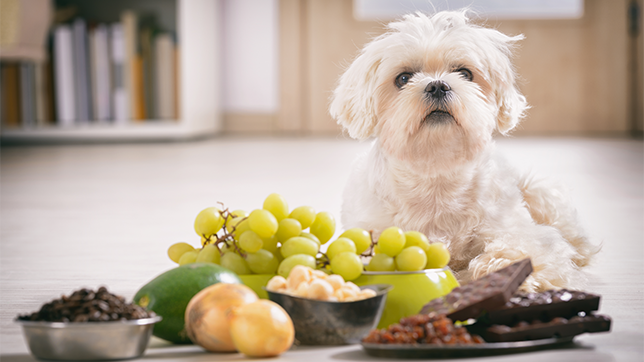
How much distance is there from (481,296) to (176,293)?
45 centimetres

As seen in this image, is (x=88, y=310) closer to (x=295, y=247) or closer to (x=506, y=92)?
(x=295, y=247)

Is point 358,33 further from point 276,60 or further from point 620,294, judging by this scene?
point 620,294

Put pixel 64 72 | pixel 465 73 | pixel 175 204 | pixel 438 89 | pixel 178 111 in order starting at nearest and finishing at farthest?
pixel 438 89
pixel 465 73
pixel 175 204
pixel 64 72
pixel 178 111

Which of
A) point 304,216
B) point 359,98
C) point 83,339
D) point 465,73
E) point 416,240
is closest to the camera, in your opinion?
point 83,339

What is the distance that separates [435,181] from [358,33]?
513cm

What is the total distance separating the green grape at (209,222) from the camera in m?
1.30

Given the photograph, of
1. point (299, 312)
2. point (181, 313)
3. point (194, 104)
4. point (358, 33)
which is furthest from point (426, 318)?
point (358, 33)

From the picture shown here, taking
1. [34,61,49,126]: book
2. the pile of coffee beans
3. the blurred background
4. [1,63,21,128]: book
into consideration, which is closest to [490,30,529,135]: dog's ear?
the pile of coffee beans

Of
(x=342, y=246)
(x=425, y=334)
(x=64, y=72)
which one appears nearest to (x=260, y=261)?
(x=342, y=246)

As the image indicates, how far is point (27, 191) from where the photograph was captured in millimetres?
3115

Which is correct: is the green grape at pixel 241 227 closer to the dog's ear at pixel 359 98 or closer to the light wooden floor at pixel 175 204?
the light wooden floor at pixel 175 204

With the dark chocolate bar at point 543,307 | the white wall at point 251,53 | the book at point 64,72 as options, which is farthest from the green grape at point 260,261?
the white wall at point 251,53

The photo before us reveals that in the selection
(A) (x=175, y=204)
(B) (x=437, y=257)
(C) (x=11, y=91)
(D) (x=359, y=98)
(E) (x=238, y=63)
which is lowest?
(A) (x=175, y=204)

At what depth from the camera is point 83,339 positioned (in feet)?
3.02
